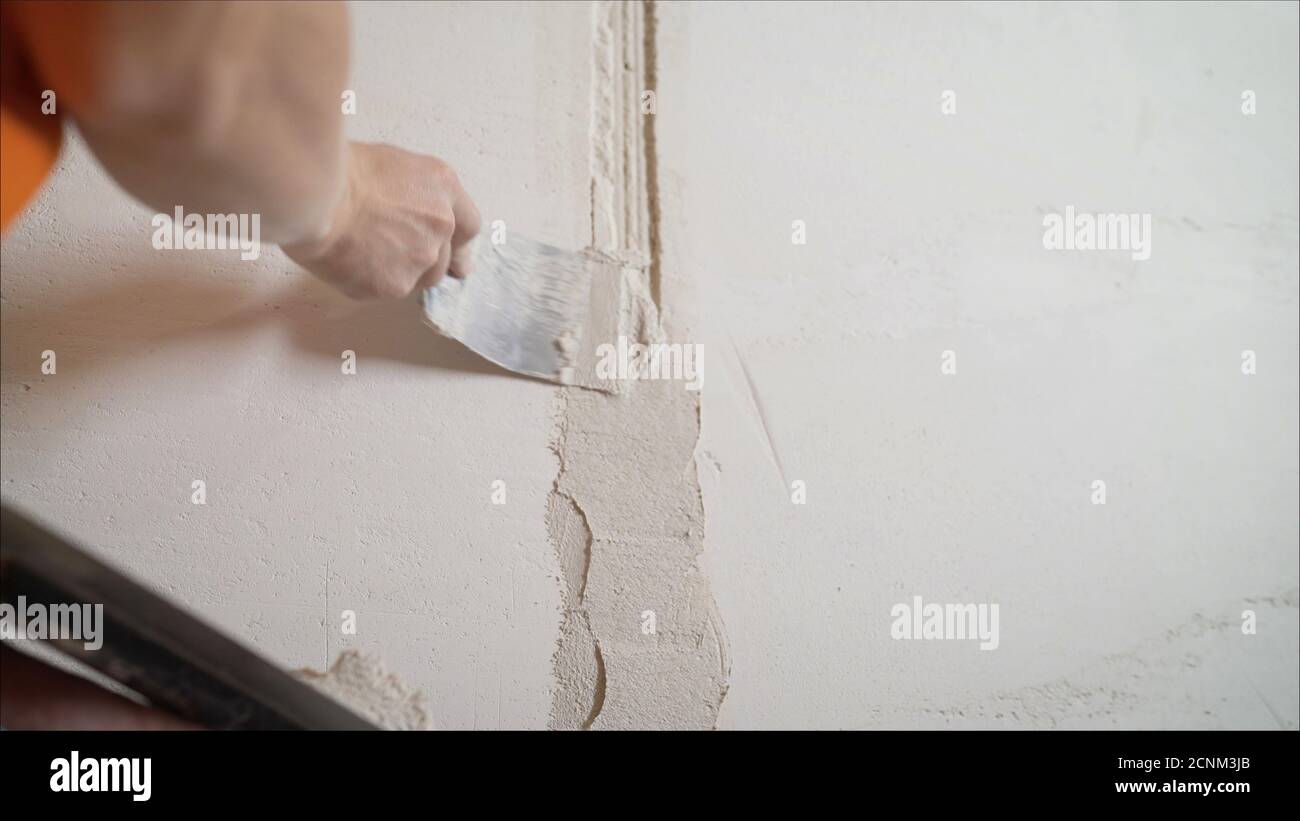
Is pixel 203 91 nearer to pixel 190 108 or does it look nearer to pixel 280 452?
pixel 190 108

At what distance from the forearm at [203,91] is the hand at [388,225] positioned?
0.64 feet

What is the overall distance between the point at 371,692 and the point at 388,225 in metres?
0.57

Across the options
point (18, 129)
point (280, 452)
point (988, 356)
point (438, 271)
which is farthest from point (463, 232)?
point (988, 356)

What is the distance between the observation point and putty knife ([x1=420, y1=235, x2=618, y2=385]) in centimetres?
134

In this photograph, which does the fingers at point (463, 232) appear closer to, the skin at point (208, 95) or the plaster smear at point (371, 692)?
the skin at point (208, 95)

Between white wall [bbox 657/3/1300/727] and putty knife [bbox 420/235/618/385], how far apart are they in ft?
0.70

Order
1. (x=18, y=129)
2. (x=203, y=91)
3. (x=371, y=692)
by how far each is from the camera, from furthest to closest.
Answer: (x=371, y=692) < (x=18, y=129) < (x=203, y=91)

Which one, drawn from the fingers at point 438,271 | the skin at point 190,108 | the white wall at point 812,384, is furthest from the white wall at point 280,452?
the skin at point 190,108

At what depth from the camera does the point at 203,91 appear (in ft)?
2.07

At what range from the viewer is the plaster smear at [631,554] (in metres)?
1.34

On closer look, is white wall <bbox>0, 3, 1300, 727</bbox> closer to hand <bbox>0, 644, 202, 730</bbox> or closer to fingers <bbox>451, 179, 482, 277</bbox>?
fingers <bbox>451, 179, 482, 277</bbox>

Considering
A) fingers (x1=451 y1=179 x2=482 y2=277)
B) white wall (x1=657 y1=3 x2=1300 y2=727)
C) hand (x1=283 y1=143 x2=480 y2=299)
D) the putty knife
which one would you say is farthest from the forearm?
white wall (x1=657 y1=3 x2=1300 y2=727)
